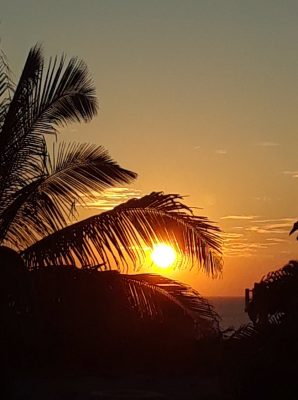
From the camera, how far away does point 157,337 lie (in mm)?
19312

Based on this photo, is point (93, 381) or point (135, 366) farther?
point (135, 366)

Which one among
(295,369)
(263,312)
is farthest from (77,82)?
(295,369)

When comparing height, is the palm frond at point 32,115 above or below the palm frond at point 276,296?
above

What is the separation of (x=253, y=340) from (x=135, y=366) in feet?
25.3

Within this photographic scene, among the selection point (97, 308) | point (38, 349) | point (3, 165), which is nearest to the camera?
point (3, 165)

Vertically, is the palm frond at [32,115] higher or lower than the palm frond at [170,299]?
higher

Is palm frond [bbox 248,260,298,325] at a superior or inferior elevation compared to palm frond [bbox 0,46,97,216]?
inferior

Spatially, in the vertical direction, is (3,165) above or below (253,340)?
above

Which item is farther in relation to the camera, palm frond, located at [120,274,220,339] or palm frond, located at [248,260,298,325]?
palm frond, located at [120,274,220,339]

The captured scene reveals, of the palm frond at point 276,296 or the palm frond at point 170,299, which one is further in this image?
the palm frond at point 170,299

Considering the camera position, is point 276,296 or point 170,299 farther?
point 170,299

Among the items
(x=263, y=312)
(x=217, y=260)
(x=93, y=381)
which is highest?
(x=217, y=260)

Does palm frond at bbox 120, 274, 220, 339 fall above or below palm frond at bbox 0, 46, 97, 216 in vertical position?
below

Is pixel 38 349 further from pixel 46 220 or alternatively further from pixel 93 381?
pixel 46 220
